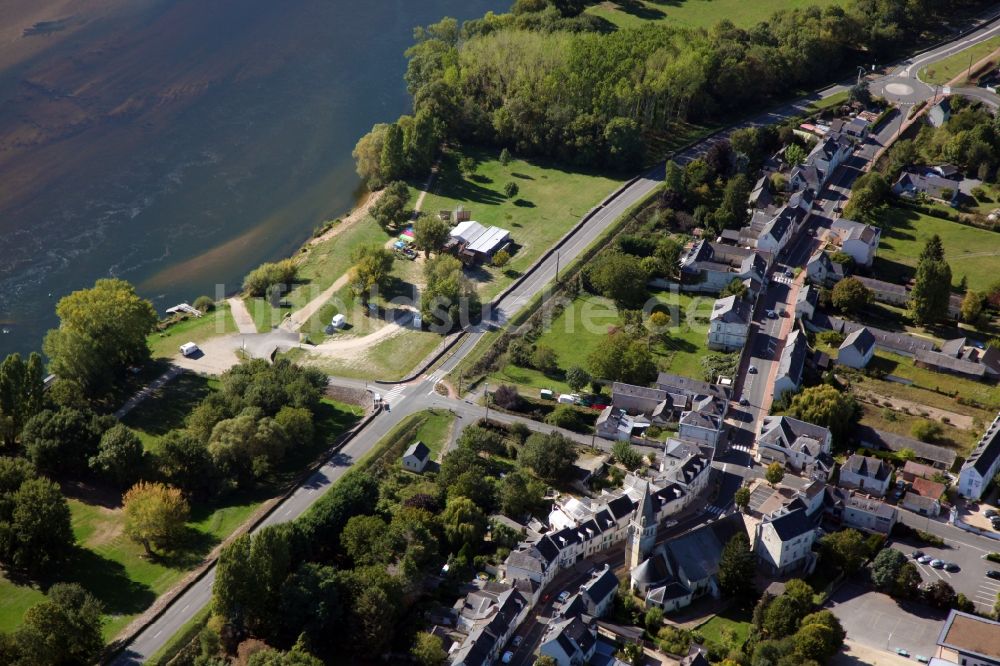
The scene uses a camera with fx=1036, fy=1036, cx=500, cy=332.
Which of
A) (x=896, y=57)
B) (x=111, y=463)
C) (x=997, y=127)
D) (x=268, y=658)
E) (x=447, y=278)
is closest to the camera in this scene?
(x=268, y=658)

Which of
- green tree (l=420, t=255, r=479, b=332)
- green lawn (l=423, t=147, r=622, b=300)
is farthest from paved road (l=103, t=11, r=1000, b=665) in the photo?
green lawn (l=423, t=147, r=622, b=300)

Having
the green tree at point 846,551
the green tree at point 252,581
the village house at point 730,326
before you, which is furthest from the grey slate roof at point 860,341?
the green tree at point 252,581

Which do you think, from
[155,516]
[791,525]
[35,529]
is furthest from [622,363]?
[35,529]

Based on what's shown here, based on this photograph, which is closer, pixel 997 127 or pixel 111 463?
pixel 111 463

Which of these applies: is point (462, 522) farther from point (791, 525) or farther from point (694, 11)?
point (694, 11)

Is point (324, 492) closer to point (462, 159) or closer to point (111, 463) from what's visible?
point (111, 463)

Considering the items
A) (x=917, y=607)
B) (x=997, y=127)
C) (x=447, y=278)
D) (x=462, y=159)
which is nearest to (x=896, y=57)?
(x=997, y=127)

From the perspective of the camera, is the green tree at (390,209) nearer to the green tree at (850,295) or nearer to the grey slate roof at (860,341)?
the green tree at (850,295)
